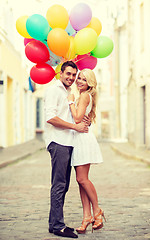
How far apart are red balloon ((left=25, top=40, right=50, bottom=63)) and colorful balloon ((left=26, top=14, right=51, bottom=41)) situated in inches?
3.6

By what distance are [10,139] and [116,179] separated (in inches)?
593

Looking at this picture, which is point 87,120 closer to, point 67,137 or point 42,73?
point 67,137

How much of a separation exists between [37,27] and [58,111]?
2.90 feet

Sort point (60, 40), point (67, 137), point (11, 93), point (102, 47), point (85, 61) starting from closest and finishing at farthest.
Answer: point (60, 40), point (67, 137), point (102, 47), point (85, 61), point (11, 93)

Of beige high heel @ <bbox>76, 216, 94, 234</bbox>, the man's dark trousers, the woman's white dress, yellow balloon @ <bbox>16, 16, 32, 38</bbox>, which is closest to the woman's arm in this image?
the woman's white dress

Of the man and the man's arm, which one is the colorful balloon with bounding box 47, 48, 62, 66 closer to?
the man

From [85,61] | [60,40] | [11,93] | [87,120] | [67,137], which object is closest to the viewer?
[60,40]

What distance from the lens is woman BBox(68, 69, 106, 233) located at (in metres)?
4.76

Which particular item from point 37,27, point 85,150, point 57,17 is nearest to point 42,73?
point 37,27

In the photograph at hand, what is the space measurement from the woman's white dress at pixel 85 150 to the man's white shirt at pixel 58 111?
2.9 inches

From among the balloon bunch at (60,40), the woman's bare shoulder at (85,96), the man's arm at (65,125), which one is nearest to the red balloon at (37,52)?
the balloon bunch at (60,40)

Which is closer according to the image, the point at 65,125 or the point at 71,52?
the point at 65,125

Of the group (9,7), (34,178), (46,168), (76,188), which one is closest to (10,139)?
(9,7)

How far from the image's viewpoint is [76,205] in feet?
21.8
